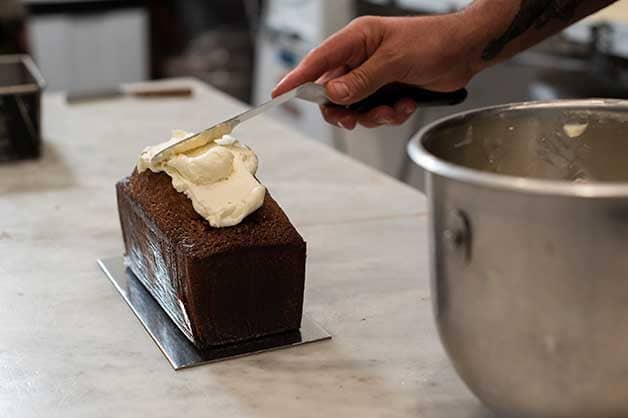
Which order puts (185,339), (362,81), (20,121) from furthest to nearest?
(20,121)
(362,81)
(185,339)

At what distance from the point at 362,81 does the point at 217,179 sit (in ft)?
0.89

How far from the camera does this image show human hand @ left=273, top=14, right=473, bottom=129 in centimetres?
127

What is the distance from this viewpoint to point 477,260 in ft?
2.37

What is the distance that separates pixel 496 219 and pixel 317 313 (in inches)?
17.9

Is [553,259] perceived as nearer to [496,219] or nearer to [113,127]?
[496,219]

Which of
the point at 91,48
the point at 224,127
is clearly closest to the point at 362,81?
the point at 224,127

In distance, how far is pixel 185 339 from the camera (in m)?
1.05

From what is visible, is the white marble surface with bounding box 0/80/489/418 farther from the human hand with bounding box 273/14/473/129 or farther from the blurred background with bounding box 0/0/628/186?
the blurred background with bounding box 0/0/628/186

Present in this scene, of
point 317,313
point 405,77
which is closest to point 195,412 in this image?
point 317,313

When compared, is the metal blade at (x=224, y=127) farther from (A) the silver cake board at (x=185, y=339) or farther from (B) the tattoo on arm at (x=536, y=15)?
(B) the tattoo on arm at (x=536, y=15)

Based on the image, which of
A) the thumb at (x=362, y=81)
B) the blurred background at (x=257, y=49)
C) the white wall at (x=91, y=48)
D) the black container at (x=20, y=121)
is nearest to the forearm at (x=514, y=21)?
the thumb at (x=362, y=81)

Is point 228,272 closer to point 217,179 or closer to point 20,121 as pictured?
point 217,179

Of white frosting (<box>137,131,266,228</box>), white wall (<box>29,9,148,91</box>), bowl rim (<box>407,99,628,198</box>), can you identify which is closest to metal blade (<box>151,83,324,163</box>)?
white frosting (<box>137,131,266,228</box>)

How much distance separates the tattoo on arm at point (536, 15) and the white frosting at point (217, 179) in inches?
17.4
